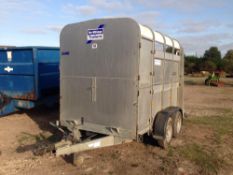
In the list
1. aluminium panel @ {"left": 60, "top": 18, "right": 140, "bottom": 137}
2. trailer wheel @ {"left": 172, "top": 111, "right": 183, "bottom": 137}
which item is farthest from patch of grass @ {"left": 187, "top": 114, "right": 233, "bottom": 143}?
aluminium panel @ {"left": 60, "top": 18, "right": 140, "bottom": 137}

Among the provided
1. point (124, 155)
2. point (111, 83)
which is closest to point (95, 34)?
point (111, 83)

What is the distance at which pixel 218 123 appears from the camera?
8.85 metres

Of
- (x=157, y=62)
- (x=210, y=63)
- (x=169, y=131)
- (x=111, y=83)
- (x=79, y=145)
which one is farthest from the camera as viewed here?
(x=210, y=63)

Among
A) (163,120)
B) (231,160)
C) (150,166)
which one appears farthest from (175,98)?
(150,166)

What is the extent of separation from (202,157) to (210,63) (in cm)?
4287

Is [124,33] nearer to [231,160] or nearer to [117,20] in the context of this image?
[117,20]

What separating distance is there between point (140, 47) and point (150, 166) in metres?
2.21

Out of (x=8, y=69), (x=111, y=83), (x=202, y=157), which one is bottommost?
(x=202, y=157)

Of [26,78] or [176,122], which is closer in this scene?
[176,122]

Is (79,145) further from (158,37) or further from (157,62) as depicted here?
(158,37)

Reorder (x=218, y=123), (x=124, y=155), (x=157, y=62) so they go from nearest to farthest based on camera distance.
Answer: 1. (x=124, y=155)
2. (x=157, y=62)
3. (x=218, y=123)

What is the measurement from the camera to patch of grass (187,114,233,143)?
7.61 m

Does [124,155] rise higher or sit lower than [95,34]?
lower

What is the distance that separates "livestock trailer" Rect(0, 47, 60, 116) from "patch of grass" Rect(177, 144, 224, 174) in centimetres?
439
